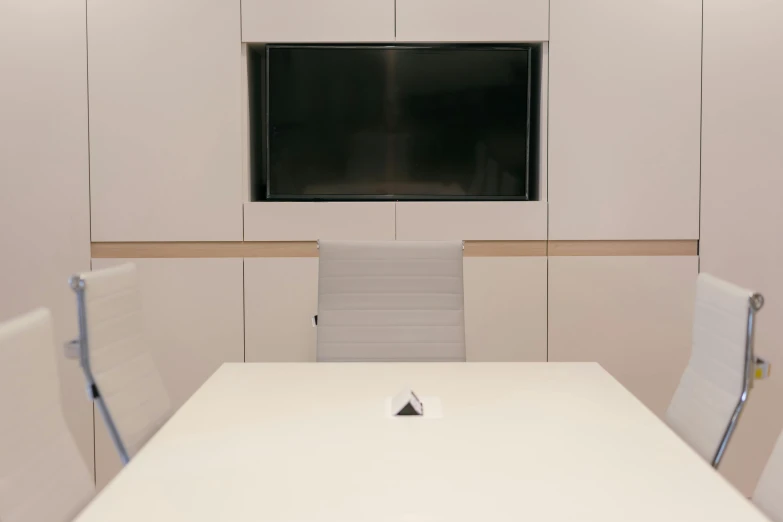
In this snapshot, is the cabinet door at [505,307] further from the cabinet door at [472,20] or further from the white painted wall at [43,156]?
the white painted wall at [43,156]

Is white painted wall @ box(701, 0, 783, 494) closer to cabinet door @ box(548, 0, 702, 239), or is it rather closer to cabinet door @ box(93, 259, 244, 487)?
cabinet door @ box(548, 0, 702, 239)

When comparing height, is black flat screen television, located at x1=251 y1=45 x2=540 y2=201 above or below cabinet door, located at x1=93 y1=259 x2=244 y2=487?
above

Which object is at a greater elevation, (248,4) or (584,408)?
(248,4)

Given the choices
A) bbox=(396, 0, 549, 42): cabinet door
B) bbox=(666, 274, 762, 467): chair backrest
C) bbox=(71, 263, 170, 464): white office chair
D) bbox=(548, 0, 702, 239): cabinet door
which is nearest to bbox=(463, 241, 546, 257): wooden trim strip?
bbox=(548, 0, 702, 239): cabinet door

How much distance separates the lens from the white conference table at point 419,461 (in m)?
1.56

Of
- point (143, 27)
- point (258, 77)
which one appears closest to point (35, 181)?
point (143, 27)

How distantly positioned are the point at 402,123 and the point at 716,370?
2522 mm

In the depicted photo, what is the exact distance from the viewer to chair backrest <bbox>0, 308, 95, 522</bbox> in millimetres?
1721

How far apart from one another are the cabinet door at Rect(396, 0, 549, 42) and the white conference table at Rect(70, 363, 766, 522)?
2.32 metres

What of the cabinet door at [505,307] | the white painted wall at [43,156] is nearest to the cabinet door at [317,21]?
the white painted wall at [43,156]

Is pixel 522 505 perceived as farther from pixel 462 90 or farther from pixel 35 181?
pixel 35 181

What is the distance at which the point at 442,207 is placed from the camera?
4.31 meters

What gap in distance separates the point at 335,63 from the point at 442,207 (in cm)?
103

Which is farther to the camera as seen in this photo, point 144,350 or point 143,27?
point 143,27
